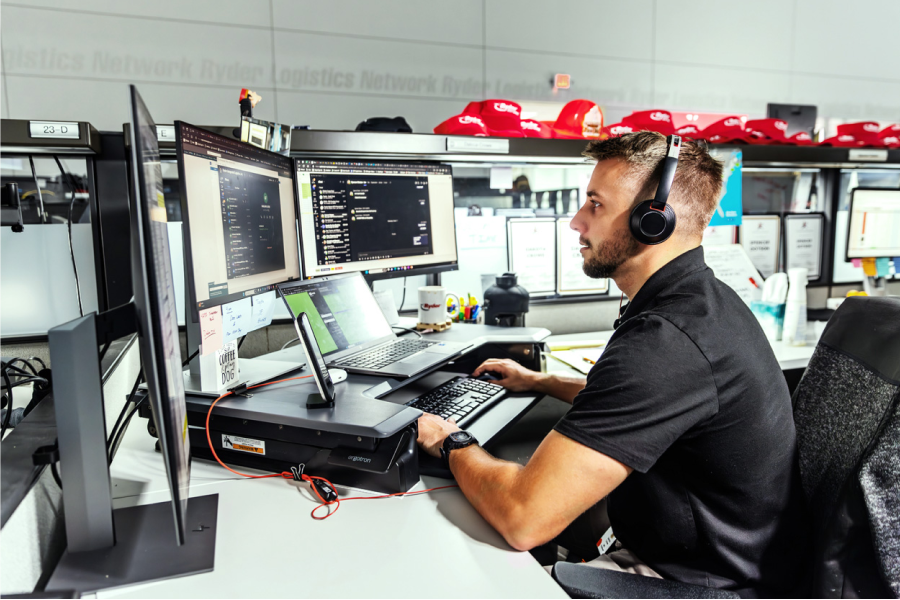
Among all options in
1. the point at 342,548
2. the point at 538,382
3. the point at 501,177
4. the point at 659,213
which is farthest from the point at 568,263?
the point at 342,548

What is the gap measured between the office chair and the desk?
0.13 m

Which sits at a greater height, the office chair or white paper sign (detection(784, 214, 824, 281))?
white paper sign (detection(784, 214, 824, 281))

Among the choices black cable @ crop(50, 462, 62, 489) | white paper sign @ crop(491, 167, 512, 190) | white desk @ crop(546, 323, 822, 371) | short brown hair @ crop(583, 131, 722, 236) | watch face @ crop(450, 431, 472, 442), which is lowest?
white desk @ crop(546, 323, 822, 371)

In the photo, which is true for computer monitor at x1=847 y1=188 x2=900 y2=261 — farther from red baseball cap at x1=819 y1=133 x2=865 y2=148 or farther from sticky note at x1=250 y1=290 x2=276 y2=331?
sticky note at x1=250 y1=290 x2=276 y2=331


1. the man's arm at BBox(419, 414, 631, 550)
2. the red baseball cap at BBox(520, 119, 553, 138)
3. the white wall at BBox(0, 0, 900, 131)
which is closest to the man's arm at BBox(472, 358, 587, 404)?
the man's arm at BBox(419, 414, 631, 550)

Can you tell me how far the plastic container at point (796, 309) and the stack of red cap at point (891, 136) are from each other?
0.64 m

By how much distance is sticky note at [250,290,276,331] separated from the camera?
1073mm

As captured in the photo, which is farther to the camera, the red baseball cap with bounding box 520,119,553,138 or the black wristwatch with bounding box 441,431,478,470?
the red baseball cap with bounding box 520,119,553,138

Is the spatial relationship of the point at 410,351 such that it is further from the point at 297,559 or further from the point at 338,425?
the point at 297,559

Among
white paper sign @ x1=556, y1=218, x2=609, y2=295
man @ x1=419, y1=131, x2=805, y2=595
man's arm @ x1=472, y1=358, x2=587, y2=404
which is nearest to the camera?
man @ x1=419, y1=131, x2=805, y2=595

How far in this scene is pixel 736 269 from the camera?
200cm

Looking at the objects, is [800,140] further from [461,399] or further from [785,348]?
[461,399]

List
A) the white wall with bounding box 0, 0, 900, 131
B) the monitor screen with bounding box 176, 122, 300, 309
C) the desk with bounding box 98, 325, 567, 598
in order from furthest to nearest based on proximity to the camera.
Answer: the white wall with bounding box 0, 0, 900, 131, the monitor screen with bounding box 176, 122, 300, 309, the desk with bounding box 98, 325, 567, 598

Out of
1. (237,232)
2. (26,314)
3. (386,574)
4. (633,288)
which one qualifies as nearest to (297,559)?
(386,574)
